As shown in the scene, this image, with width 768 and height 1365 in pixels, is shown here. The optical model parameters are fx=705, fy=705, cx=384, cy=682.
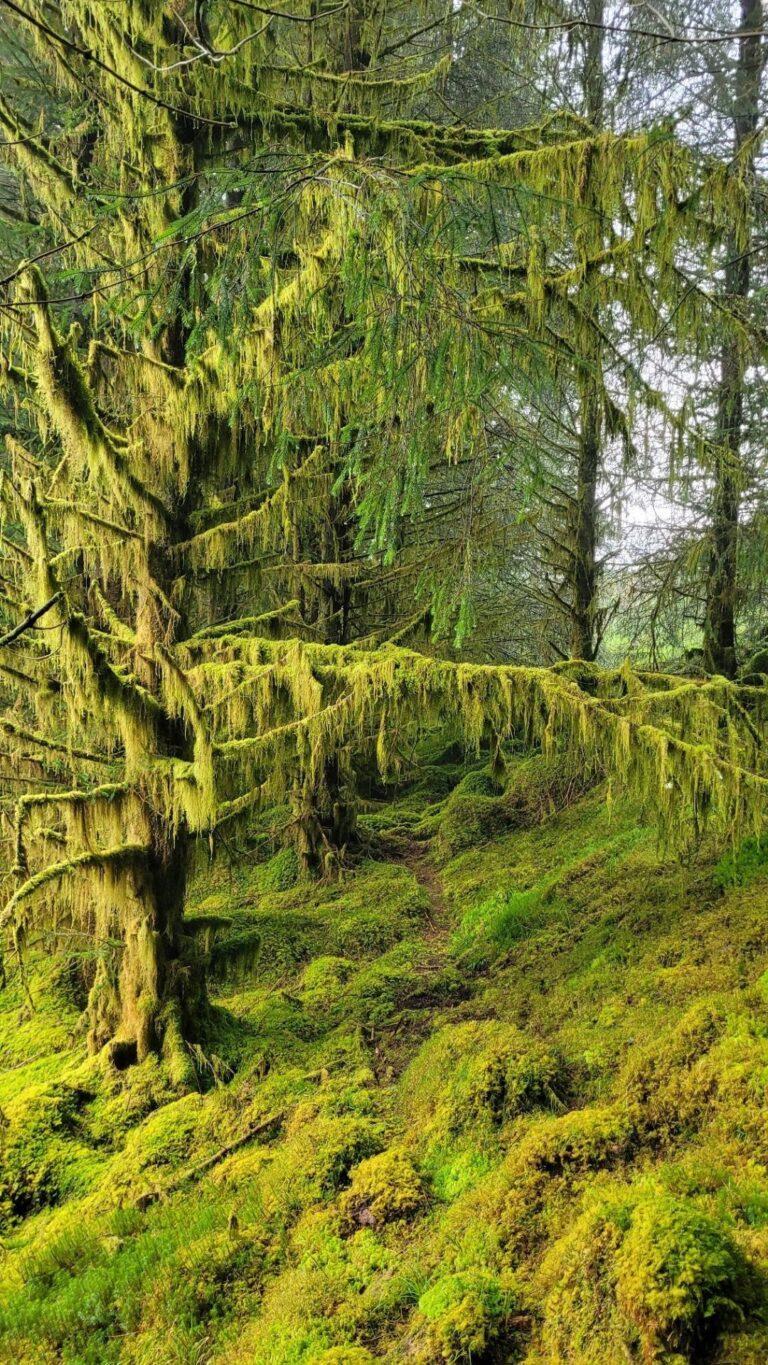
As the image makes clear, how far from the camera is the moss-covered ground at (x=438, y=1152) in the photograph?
9.29ft

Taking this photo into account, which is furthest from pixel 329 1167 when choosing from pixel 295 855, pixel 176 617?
pixel 295 855

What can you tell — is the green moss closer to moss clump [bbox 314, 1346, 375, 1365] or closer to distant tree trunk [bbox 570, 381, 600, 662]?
moss clump [bbox 314, 1346, 375, 1365]

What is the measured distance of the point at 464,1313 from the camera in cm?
289

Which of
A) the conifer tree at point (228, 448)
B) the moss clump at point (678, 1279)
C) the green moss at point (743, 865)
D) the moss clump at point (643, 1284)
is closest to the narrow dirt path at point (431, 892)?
the conifer tree at point (228, 448)

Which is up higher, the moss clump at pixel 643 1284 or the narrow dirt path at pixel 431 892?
the moss clump at pixel 643 1284

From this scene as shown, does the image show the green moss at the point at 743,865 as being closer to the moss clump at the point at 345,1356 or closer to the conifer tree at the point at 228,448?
the conifer tree at the point at 228,448

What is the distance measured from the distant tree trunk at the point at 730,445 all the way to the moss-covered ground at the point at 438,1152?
2.61 metres

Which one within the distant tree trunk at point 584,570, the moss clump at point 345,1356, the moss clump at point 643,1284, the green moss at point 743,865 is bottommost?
the moss clump at point 345,1356

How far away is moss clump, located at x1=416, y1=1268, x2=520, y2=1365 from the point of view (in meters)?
2.78

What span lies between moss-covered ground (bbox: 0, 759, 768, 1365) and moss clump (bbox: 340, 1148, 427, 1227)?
0.04ft

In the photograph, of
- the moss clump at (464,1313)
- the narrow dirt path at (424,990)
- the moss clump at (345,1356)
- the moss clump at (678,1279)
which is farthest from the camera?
the narrow dirt path at (424,990)

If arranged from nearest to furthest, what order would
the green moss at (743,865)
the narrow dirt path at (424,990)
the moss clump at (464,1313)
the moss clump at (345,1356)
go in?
the moss clump at (464,1313)
the moss clump at (345,1356)
the green moss at (743,865)
the narrow dirt path at (424,990)

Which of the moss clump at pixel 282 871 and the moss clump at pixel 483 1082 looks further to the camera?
the moss clump at pixel 282 871

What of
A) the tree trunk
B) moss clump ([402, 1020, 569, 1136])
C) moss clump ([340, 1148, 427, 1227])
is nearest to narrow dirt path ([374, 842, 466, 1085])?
moss clump ([402, 1020, 569, 1136])
